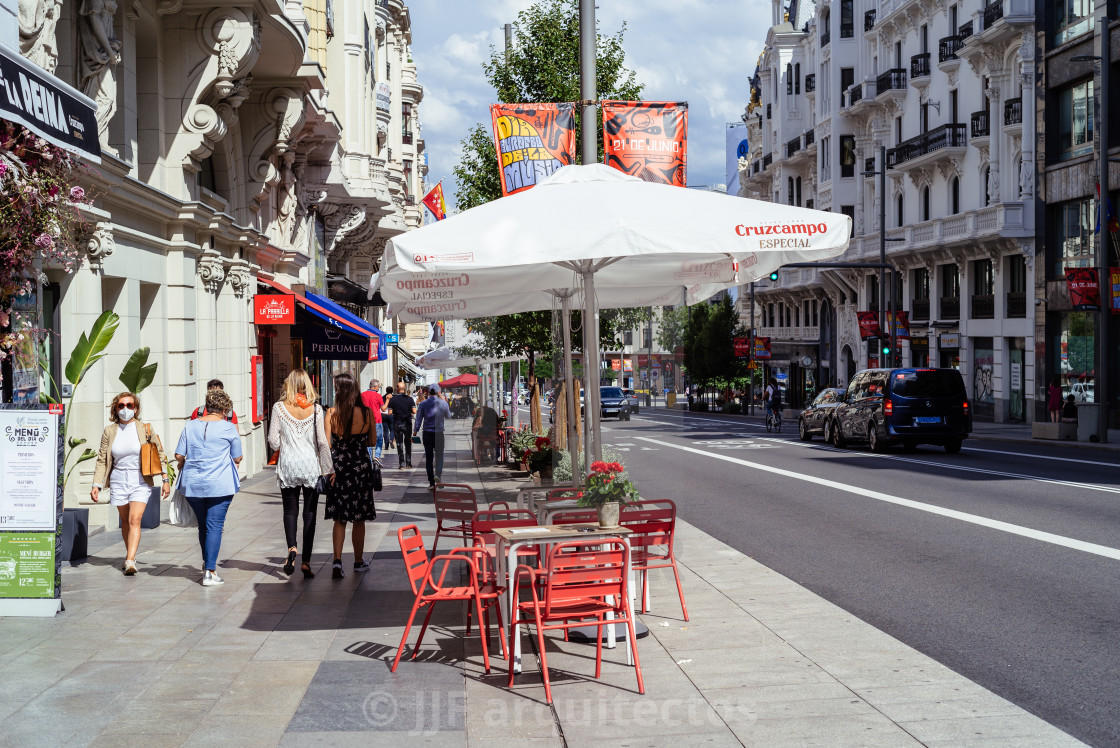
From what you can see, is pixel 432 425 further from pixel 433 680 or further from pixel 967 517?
pixel 433 680

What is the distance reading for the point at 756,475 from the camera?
21141 millimetres

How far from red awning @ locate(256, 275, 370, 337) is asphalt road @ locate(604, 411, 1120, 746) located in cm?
664

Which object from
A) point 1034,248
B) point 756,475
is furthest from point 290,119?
point 1034,248

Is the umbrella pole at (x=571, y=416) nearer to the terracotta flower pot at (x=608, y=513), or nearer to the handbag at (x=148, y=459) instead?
the terracotta flower pot at (x=608, y=513)

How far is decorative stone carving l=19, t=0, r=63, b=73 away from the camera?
32.4ft

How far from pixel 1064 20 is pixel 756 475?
25369 mm

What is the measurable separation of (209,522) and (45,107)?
3748mm

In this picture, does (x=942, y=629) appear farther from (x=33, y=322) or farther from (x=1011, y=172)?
(x=1011, y=172)

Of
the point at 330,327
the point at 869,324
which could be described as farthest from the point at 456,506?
the point at 869,324

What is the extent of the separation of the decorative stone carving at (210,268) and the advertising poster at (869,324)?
103 ft

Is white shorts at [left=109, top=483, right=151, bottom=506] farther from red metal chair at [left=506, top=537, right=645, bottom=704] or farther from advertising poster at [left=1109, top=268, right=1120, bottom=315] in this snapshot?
advertising poster at [left=1109, top=268, right=1120, bottom=315]

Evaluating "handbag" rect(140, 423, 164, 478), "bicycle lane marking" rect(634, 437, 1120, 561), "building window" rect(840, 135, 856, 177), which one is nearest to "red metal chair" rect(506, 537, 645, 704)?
"handbag" rect(140, 423, 164, 478)

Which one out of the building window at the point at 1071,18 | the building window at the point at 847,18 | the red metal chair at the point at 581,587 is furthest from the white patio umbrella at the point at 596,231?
the building window at the point at 847,18

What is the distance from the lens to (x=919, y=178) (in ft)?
164
